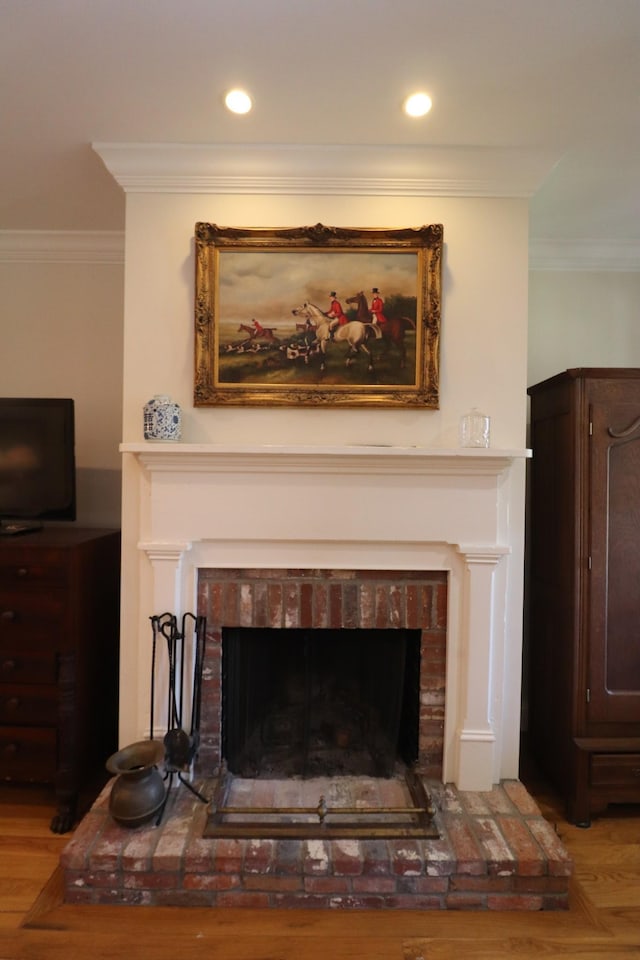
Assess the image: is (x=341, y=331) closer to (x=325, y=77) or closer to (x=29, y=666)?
(x=325, y=77)

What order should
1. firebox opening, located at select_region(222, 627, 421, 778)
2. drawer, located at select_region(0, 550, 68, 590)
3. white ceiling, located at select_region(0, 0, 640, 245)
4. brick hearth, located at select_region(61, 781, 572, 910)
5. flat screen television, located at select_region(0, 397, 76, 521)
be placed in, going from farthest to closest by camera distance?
flat screen television, located at select_region(0, 397, 76, 521) → firebox opening, located at select_region(222, 627, 421, 778) → drawer, located at select_region(0, 550, 68, 590) → brick hearth, located at select_region(61, 781, 572, 910) → white ceiling, located at select_region(0, 0, 640, 245)

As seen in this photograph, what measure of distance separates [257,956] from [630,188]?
3.16m

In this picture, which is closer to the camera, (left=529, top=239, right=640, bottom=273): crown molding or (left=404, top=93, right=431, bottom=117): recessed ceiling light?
(left=404, top=93, right=431, bottom=117): recessed ceiling light

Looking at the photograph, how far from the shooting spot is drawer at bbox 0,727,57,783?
1.99 meters

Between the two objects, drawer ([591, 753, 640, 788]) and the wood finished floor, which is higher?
drawer ([591, 753, 640, 788])

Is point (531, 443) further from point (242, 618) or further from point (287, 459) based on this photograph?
point (242, 618)

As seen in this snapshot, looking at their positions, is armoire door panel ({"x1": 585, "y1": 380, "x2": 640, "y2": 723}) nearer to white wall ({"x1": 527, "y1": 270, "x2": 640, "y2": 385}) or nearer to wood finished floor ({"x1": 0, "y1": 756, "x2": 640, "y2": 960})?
wood finished floor ({"x1": 0, "y1": 756, "x2": 640, "y2": 960})

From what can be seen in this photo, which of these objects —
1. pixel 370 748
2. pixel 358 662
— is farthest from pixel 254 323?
pixel 370 748

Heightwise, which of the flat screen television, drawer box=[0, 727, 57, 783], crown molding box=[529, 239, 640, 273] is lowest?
drawer box=[0, 727, 57, 783]

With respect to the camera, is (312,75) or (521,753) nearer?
(312,75)

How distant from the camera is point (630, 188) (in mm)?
2205

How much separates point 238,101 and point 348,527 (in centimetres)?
156

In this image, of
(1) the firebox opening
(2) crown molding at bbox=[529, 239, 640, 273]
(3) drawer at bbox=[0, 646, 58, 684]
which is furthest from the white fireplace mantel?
(2) crown molding at bbox=[529, 239, 640, 273]

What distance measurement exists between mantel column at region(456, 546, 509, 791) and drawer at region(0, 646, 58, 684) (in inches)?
64.0
